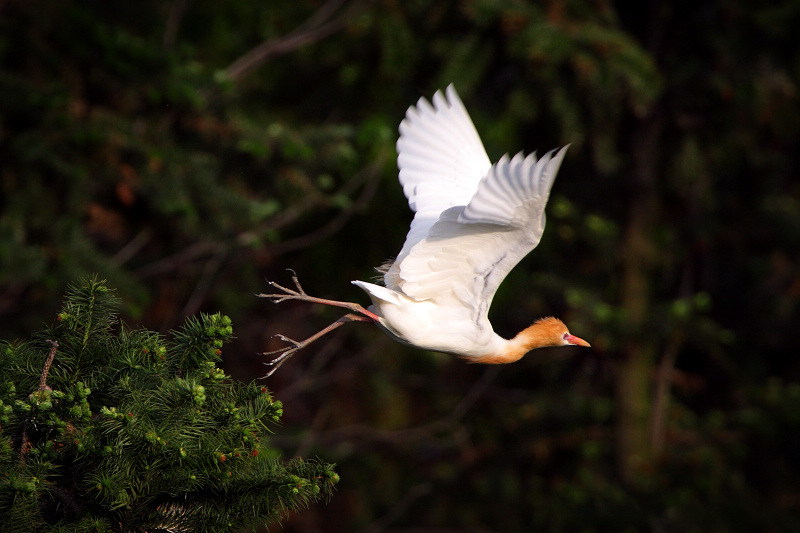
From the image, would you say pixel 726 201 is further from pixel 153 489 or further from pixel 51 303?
pixel 153 489

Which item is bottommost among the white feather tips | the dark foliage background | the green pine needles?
the dark foliage background

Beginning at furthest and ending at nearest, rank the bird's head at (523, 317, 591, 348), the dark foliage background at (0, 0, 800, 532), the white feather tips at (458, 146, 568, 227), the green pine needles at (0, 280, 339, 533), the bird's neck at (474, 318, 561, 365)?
the dark foliage background at (0, 0, 800, 532)
the bird's head at (523, 317, 591, 348)
the bird's neck at (474, 318, 561, 365)
the white feather tips at (458, 146, 568, 227)
the green pine needles at (0, 280, 339, 533)

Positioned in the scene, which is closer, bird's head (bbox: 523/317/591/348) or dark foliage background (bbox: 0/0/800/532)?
bird's head (bbox: 523/317/591/348)

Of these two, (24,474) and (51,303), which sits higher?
(24,474)

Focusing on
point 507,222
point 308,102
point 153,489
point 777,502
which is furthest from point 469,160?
point 777,502

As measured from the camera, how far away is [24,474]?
1.95 m

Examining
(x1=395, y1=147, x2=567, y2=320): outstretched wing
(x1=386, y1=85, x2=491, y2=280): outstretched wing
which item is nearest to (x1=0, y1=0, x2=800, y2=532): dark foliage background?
(x1=386, y1=85, x2=491, y2=280): outstretched wing

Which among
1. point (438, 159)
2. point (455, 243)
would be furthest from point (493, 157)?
point (455, 243)

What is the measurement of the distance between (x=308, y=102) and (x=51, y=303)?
8.69ft

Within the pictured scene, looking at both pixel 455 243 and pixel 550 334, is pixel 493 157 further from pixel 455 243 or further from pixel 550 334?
pixel 455 243

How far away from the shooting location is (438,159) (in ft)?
12.1

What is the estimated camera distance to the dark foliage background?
561 cm

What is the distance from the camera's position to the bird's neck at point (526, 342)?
11.3 feet

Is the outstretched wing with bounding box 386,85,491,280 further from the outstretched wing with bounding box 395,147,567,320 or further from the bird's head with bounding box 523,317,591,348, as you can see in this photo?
the bird's head with bounding box 523,317,591,348
